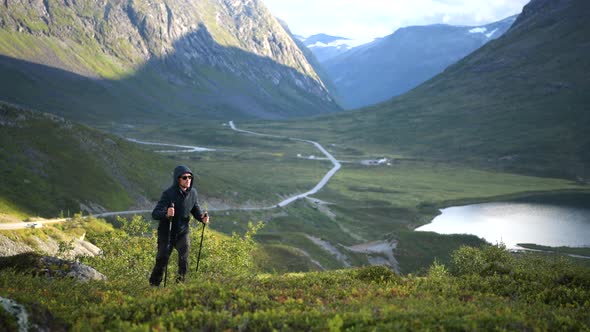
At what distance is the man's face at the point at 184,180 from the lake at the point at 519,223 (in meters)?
105

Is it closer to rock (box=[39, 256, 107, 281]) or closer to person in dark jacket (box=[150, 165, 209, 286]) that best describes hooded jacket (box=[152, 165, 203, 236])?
person in dark jacket (box=[150, 165, 209, 286])

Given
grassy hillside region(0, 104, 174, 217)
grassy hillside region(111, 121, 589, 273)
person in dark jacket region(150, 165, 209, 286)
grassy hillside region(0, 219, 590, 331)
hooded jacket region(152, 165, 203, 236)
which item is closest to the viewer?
grassy hillside region(0, 219, 590, 331)

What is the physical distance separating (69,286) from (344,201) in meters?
148

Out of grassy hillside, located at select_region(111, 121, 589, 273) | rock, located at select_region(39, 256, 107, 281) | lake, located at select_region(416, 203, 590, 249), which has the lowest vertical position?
lake, located at select_region(416, 203, 590, 249)

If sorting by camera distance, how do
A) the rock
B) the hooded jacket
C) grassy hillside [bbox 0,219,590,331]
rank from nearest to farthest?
grassy hillside [bbox 0,219,590,331] < the hooded jacket < the rock

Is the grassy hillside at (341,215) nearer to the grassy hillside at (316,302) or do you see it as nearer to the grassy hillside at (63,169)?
the grassy hillside at (63,169)

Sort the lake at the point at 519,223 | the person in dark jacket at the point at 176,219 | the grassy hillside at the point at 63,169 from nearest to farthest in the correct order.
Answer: the person in dark jacket at the point at 176,219, the grassy hillside at the point at 63,169, the lake at the point at 519,223

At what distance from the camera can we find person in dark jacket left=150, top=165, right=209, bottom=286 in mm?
22172

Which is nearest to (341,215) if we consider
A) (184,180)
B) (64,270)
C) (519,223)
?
(519,223)

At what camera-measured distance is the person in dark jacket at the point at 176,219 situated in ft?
72.7

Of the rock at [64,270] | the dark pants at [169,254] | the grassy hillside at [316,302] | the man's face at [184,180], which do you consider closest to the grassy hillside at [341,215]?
the rock at [64,270]

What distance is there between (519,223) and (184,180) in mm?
135621

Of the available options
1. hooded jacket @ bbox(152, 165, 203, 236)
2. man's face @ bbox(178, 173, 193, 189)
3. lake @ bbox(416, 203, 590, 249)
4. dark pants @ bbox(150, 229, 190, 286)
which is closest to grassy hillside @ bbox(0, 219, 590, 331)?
dark pants @ bbox(150, 229, 190, 286)

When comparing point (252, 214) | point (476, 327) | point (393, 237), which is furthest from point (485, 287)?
point (252, 214)
